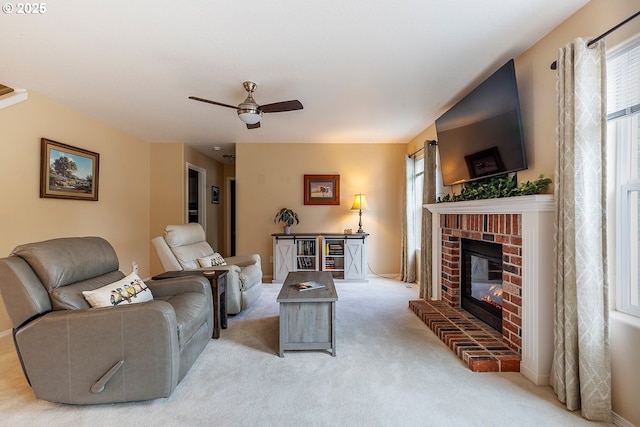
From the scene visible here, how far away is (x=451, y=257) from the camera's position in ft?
10.4

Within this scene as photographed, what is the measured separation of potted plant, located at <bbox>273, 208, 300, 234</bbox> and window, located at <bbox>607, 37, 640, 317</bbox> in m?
3.87

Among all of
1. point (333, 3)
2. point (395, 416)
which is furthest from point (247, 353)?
point (333, 3)

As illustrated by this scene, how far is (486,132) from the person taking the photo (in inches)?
97.3

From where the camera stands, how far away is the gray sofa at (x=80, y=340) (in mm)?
1619

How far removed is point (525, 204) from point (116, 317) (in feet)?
8.74

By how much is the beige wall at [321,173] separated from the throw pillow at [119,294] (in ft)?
9.30

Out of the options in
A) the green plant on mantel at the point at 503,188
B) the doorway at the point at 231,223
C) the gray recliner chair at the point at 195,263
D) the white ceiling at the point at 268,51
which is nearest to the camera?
the white ceiling at the point at 268,51

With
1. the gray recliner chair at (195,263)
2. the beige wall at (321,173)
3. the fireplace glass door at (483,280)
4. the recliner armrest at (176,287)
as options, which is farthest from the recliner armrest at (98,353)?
the beige wall at (321,173)

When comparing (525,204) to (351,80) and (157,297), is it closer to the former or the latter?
(351,80)

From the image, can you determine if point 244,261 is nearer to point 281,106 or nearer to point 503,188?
point 281,106

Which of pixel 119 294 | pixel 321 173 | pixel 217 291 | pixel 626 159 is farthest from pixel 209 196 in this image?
pixel 626 159

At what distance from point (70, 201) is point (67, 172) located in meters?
0.35

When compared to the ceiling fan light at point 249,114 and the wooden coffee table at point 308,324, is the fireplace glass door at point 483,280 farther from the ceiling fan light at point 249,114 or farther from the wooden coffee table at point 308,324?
the ceiling fan light at point 249,114

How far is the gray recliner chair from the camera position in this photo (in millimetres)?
3072
